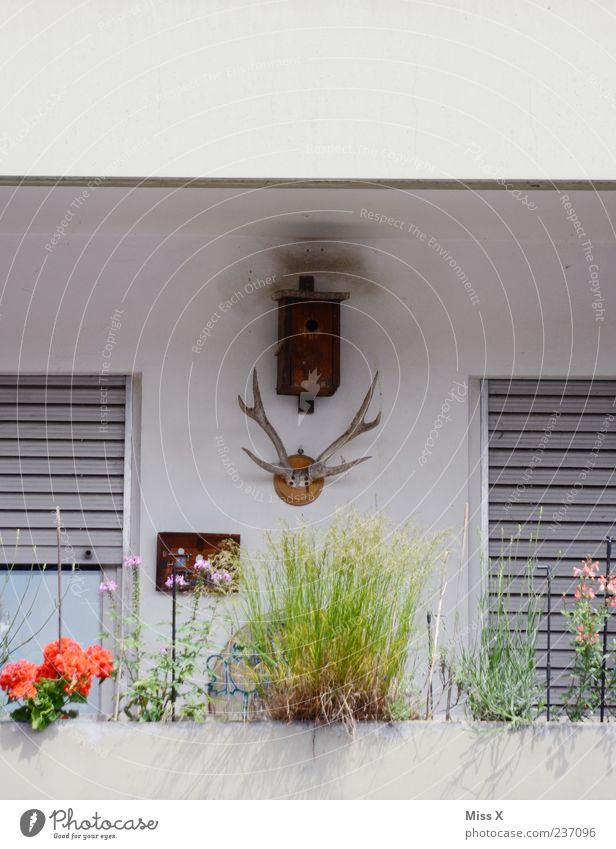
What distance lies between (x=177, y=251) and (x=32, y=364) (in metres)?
1.02

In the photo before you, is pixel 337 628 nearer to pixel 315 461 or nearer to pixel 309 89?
pixel 315 461

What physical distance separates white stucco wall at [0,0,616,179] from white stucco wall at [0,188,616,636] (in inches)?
41.5

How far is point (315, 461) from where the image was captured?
22.5ft

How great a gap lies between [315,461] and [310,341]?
665mm

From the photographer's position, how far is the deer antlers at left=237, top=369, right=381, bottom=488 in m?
6.74

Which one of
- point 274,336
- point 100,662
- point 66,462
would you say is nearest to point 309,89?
point 274,336

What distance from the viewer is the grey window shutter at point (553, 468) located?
7035 mm

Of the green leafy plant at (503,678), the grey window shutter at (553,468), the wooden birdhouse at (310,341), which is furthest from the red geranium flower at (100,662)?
the grey window shutter at (553,468)

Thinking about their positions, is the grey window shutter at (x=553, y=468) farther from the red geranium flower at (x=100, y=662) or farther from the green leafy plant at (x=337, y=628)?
the red geranium flower at (x=100, y=662)

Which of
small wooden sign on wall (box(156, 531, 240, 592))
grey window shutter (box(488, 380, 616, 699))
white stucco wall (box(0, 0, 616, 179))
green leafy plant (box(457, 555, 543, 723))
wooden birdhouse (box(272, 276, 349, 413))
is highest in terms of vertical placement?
white stucco wall (box(0, 0, 616, 179))

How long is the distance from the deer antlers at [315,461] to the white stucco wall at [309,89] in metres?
1.43

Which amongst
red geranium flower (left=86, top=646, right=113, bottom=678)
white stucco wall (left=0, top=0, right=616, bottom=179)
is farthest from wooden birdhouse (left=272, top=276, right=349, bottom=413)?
red geranium flower (left=86, top=646, right=113, bottom=678)

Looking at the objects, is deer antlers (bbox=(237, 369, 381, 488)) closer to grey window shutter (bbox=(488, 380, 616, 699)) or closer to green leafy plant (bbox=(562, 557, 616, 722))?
grey window shutter (bbox=(488, 380, 616, 699))

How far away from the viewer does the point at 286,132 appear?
583 cm
